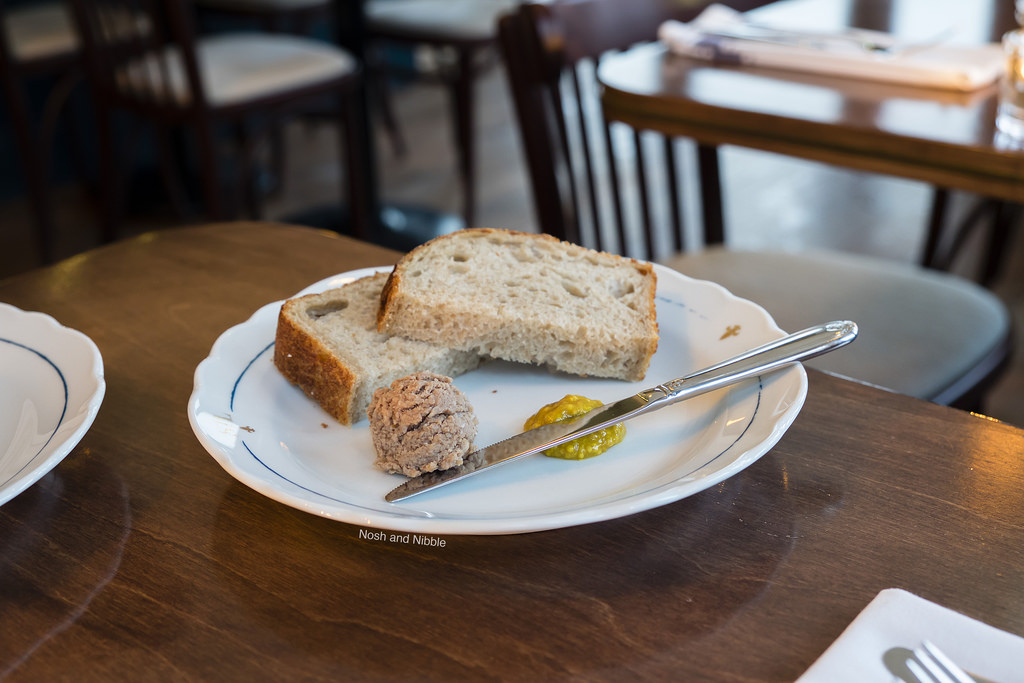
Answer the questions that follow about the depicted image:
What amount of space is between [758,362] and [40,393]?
1.72 ft

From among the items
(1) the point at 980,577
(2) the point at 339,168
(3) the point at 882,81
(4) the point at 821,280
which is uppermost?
(3) the point at 882,81

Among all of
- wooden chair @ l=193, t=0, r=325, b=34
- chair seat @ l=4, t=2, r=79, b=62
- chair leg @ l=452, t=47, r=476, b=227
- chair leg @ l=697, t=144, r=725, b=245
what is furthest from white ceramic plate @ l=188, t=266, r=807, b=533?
wooden chair @ l=193, t=0, r=325, b=34

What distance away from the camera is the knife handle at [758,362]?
0.65 m

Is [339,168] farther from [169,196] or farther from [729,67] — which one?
[729,67]

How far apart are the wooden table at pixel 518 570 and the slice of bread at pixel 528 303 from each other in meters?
0.16

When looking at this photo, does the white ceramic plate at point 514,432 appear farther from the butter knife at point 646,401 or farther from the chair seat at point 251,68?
the chair seat at point 251,68

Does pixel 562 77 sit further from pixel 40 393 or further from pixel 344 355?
pixel 40 393

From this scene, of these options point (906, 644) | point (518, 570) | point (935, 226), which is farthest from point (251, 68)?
point (906, 644)

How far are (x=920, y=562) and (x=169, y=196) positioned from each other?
3251 mm

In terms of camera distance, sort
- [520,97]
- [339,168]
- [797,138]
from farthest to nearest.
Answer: [339,168], [520,97], [797,138]

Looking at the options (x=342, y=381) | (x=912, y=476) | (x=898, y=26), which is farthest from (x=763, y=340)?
(x=898, y=26)

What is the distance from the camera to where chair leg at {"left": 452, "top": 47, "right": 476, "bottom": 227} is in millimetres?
2779

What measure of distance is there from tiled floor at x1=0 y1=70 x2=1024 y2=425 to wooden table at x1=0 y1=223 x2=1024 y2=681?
2.08 metres

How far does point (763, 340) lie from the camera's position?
0.73 metres
